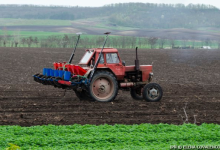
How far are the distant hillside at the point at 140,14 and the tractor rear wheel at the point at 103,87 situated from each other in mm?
22697

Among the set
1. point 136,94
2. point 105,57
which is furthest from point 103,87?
point 136,94

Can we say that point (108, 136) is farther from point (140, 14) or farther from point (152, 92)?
point (140, 14)

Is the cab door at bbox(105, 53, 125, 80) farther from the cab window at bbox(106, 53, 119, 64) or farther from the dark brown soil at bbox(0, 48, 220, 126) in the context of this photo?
the dark brown soil at bbox(0, 48, 220, 126)

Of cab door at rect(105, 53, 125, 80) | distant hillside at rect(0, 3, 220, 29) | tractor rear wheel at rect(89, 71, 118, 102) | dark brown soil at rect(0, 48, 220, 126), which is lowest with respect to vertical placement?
dark brown soil at rect(0, 48, 220, 126)

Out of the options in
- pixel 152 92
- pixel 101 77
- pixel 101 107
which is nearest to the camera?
pixel 101 107

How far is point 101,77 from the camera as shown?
14.0 meters

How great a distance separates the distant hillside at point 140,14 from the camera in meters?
39.2

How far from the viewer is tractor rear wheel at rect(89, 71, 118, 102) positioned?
1388 centimetres

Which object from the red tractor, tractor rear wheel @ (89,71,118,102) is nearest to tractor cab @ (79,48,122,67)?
the red tractor

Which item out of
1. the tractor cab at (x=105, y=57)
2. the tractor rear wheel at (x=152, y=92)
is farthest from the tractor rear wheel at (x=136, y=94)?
the tractor cab at (x=105, y=57)

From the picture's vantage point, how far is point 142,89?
48.5 feet

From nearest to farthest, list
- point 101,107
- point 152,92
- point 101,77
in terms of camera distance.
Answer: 1. point 101,107
2. point 101,77
3. point 152,92

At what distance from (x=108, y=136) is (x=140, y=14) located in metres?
71.9

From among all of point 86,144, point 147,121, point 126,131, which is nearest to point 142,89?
point 147,121
